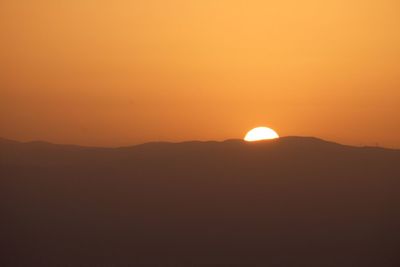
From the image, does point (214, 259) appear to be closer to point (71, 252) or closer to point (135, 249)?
point (135, 249)

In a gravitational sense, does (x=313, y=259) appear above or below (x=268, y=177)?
below

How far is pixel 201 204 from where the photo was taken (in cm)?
4975

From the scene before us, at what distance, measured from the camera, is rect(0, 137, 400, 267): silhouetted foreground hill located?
130 feet

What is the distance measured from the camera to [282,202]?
49.2m

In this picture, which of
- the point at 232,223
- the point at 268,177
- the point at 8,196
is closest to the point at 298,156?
the point at 268,177

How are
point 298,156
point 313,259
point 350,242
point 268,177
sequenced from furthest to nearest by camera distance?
point 298,156, point 268,177, point 350,242, point 313,259

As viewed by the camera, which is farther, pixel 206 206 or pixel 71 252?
pixel 206 206

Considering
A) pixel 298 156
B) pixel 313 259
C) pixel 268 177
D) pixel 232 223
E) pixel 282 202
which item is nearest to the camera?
pixel 313 259

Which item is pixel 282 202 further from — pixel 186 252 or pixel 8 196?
pixel 8 196

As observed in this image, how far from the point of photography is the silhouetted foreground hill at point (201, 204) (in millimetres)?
39562

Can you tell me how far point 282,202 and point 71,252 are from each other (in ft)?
51.9

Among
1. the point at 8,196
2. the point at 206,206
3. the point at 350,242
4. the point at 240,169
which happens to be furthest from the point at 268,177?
the point at 8,196

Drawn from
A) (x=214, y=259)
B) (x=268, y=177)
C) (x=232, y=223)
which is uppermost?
(x=268, y=177)

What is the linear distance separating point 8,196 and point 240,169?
16722mm
